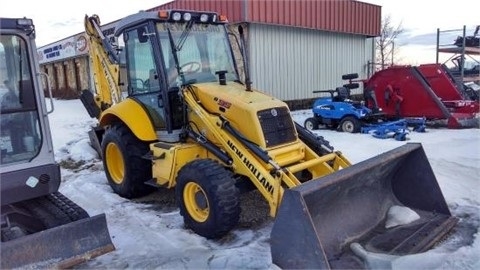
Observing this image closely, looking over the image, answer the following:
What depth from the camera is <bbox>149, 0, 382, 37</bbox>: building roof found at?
13375 mm

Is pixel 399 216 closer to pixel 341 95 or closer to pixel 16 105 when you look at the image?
pixel 16 105

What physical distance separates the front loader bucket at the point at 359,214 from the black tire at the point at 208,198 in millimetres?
778

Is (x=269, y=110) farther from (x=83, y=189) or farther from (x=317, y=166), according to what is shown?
(x=83, y=189)

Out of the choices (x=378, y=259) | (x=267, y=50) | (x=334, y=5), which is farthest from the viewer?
(x=334, y=5)

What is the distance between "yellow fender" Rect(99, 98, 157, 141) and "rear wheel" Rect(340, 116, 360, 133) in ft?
20.2

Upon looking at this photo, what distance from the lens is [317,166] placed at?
15.3 ft

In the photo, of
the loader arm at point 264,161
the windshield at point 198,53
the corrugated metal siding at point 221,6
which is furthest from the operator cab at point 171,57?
the corrugated metal siding at point 221,6

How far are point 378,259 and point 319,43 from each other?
544 inches

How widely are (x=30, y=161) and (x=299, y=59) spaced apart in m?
12.9

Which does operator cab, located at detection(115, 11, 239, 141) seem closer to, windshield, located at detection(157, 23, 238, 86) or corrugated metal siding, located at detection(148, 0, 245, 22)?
windshield, located at detection(157, 23, 238, 86)

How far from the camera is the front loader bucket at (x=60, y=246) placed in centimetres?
320

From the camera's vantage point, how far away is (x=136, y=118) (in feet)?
17.6

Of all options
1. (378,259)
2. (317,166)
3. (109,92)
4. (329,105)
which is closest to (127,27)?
(109,92)

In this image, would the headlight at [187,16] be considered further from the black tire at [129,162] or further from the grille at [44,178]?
the grille at [44,178]
